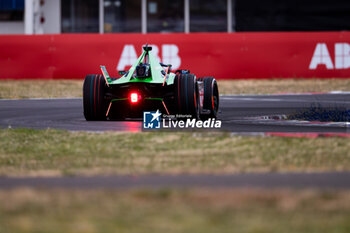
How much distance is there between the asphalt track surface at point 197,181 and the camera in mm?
7273

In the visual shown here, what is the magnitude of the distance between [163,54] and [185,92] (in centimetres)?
1229

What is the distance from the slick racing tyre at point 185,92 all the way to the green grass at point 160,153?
4.58 ft

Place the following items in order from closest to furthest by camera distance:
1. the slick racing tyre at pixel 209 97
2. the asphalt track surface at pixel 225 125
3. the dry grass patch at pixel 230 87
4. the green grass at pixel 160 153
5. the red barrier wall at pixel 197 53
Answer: the asphalt track surface at pixel 225 125 → the green grass at pixel 160 153 → the slick racing tyre at pixel 209 97 → the dry grass patch at pixel 230 87 → the red barrier wall at pixel 197 53

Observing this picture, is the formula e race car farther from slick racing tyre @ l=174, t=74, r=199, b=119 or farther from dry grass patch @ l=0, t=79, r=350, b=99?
dry grass patch @ l=0, t=79, r=350, b=99

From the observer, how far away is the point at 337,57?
25281 mm

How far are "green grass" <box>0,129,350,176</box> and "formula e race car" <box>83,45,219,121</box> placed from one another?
1287 mm

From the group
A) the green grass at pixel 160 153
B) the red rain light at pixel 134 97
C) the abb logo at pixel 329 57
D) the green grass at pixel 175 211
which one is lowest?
the green grass at pixel 160 153

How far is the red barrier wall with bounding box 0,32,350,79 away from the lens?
81.8 feet

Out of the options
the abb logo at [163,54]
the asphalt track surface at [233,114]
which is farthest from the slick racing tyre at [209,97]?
the abb logo at [163,54]

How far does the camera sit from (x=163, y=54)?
82.5 ft

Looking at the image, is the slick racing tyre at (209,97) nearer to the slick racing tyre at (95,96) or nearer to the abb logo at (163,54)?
the slick racing tyre at (95,96)

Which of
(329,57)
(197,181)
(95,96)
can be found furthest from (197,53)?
(197,181)

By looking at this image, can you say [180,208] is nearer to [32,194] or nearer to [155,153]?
[32,194]

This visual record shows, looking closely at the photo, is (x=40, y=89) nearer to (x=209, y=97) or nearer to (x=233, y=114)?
(x=233, y=114)
